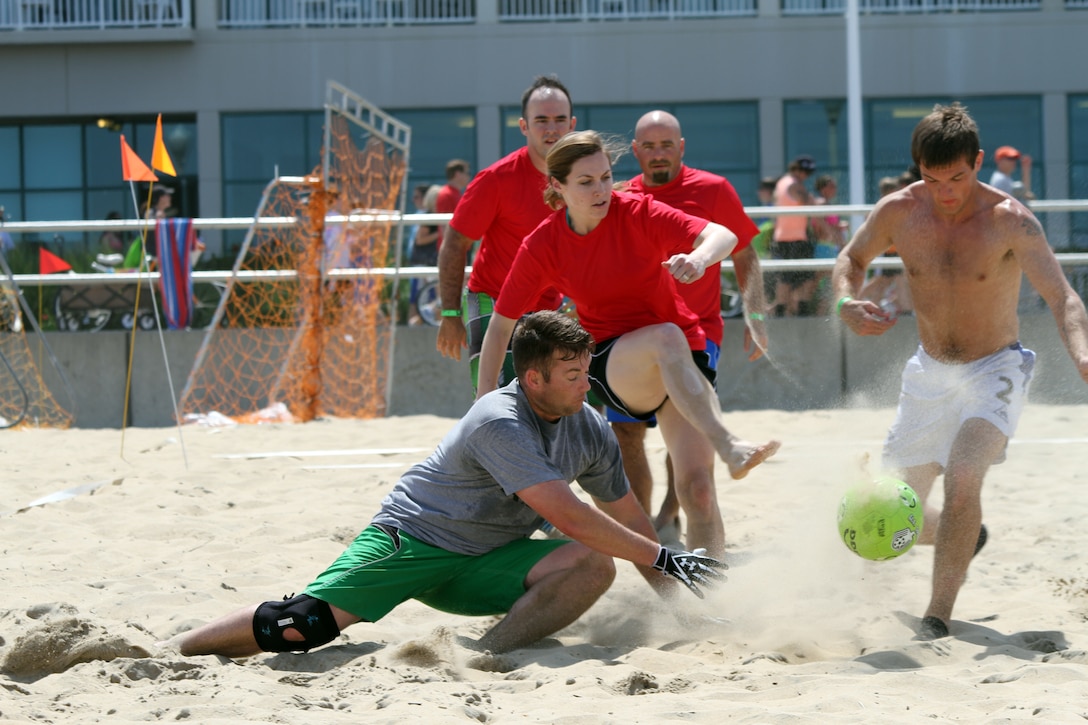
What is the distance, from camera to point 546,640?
4.31 metres

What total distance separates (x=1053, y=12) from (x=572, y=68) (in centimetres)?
802

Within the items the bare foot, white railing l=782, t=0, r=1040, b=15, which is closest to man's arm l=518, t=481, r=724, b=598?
the bare foot

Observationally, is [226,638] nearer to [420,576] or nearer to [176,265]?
[420,576]

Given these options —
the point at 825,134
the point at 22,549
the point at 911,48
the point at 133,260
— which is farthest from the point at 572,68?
the point at 22,549

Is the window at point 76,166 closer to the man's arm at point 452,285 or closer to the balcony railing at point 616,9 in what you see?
the balcony railing at point 616,9

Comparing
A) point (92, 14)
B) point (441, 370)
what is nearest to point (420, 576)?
point (441, 370)

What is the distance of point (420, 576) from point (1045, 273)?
243 cm

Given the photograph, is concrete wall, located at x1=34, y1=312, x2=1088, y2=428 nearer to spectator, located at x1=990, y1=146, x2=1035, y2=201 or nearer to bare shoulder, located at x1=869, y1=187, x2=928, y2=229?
spectator, located at x1=990, y1=146, x2=1035, y2=201

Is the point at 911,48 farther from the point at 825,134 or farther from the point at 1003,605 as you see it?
the point at 1003,605

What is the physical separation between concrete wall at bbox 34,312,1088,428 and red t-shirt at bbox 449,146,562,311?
4.73 m

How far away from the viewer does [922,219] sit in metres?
4.63

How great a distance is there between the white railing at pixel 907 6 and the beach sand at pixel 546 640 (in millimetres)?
15168

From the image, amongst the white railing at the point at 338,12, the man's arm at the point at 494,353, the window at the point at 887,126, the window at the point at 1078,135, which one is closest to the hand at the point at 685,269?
the man's arm at the point at 494,353

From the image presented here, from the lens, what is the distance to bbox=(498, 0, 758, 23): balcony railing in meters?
20.9
